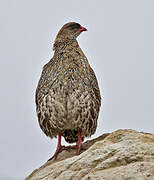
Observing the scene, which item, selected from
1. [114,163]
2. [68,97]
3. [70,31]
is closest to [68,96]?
[68,97]

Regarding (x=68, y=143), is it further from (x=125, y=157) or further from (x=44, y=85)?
(x=125, y=157)

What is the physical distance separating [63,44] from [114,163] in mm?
4138

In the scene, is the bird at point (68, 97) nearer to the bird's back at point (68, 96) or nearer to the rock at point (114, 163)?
the bird's back at point (68, 96)

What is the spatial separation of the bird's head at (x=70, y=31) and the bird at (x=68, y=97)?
0.95 ft

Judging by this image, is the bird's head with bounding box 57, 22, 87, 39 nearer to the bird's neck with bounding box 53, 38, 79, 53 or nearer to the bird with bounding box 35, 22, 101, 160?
the bird's neck with bounding box 53, 38, 79, 53

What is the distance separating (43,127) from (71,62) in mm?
1504

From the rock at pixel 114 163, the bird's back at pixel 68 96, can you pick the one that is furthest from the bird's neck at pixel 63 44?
the rock at pixel 114 163

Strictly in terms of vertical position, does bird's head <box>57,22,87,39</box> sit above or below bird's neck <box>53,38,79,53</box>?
above

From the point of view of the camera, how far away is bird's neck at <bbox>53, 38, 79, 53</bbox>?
865cm

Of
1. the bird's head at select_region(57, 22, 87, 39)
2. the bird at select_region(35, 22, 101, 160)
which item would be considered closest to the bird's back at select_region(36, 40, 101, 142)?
the bird at select_region(35, 22, 101, 160)

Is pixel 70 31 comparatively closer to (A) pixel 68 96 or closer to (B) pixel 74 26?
(B) pixel 74 26

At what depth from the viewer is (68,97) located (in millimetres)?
7742

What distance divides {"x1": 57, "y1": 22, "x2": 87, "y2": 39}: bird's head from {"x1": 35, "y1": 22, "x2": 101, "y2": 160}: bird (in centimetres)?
29

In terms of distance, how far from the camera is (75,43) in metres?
8.79
